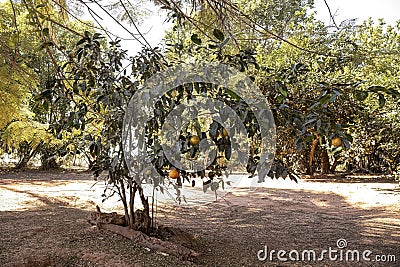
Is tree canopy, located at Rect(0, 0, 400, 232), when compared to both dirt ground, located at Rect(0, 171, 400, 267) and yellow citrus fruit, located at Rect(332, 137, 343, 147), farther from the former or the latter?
dirt ground, located at Rect(0, 171, 400, 267)

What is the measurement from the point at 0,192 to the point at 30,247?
3.56 meters

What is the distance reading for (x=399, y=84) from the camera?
5082 mm

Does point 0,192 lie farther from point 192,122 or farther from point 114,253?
point 192,122

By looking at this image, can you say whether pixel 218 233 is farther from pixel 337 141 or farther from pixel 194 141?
pixel 337 141

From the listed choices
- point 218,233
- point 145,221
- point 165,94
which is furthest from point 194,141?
point 218,233

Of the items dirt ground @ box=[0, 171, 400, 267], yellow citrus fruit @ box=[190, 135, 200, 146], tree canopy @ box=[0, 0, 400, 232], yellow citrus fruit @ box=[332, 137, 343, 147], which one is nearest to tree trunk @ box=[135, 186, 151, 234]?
tree canopy @ box=[0, 0, 400, 232]

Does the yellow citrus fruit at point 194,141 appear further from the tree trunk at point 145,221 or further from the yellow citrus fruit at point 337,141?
the tree trunk at point 145,221

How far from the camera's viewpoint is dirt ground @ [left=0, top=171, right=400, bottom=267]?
228cm

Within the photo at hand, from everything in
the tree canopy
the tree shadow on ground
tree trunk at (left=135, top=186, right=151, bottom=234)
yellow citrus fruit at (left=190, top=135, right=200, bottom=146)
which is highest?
the tree canopy

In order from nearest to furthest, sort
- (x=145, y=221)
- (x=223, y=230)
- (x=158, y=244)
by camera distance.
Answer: (x=158, y=244) → (x=145, y=221) → (x=223, y=230)

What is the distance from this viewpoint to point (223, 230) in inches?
129

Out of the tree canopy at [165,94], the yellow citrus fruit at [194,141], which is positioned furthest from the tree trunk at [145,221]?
the yellow citrus fruit at [194,141]

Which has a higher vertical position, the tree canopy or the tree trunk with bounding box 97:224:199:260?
the tree canopy

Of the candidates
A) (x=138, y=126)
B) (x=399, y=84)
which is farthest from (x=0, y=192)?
(x=399, y=84)
